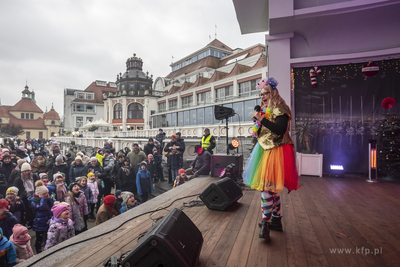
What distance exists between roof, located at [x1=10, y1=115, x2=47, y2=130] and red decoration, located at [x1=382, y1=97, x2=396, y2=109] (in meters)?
77.3

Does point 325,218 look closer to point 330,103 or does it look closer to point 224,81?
point 330,103

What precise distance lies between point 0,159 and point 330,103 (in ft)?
38.4

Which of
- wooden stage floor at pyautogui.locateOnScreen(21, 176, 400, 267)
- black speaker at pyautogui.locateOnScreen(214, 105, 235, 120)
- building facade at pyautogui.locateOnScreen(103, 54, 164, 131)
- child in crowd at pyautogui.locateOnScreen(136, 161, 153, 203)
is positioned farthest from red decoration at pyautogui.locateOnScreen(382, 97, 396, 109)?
building facade at pyautogui.locateOnScreen(103, 54, 164, 131)

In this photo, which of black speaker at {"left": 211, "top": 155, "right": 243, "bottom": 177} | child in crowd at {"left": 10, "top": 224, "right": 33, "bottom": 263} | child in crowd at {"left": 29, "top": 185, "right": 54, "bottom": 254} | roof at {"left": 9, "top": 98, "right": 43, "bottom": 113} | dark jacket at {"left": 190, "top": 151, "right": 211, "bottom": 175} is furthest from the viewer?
roof at {"left": 9, "top": 98, "right": 43, "bottom": 113}

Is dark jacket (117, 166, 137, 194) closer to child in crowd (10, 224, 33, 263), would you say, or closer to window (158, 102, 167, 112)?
child in crowd (10, 224, 33, 263)

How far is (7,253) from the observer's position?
3.15m

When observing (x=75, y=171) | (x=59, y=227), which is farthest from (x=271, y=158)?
(x=75, y=171)

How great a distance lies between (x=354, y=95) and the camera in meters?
6.73

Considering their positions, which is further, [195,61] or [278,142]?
A: [195,61]

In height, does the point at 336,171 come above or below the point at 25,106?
below

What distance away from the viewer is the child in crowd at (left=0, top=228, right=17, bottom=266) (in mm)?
3078

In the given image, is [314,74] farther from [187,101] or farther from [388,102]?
[187,101]

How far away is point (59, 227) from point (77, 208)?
1.05 meters

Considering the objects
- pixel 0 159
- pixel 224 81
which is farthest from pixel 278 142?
pixel 224 81
